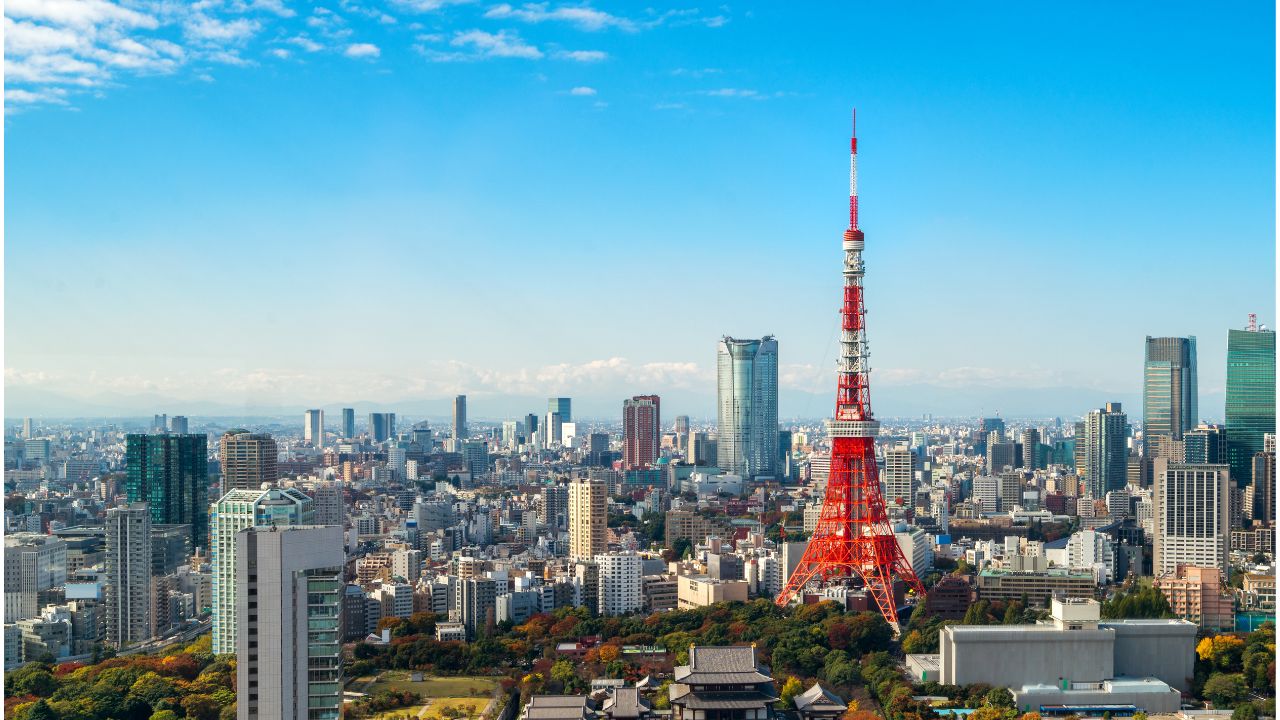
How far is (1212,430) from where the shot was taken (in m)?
17.9

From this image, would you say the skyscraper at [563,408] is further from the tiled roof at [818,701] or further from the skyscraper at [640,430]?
the tiled roof at [818,701]

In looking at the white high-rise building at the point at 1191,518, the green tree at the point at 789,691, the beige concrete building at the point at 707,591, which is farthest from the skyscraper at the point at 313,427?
the green tree at the point at 789,691

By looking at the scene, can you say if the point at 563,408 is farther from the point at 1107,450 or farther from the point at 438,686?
the point at 438,686

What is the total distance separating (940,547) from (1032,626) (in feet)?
23.3

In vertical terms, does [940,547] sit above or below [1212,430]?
below

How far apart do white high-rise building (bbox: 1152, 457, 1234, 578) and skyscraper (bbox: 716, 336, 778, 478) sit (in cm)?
1428

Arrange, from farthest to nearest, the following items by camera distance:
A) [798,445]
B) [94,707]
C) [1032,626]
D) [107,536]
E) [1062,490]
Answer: [798,445] → [1062,490] → [107,536] → [1032,626] → [94,707]

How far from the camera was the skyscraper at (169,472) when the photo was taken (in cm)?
1317

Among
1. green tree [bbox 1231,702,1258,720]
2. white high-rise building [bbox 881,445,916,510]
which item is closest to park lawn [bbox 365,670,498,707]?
green tree [bbox 1231,702,1258,720]

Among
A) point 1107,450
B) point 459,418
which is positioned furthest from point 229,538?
point 459,418

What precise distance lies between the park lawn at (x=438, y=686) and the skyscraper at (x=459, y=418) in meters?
19.5

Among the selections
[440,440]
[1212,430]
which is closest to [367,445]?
[440,440]

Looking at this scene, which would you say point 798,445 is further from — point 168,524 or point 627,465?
point 168,524

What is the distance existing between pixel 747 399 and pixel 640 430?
2.29 metres
